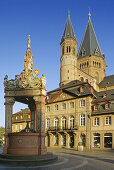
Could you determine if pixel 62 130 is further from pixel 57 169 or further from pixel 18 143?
pixel 57 169

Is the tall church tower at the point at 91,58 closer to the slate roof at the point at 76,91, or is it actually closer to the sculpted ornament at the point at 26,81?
the slate roof at the point at 76,91

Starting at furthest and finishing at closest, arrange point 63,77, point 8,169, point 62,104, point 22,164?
point 63,77, point 62,104, point 22,164, point 8,169

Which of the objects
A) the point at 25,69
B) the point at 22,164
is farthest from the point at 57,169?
the point at 25,69

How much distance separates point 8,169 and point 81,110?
1156 inches

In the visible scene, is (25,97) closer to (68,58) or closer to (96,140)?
(96,140)

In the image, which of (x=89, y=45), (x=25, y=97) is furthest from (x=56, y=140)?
(x=89, y=45)

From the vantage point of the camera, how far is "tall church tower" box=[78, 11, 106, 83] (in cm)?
8112

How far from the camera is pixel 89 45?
86.9m

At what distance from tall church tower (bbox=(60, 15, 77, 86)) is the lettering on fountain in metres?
52.5

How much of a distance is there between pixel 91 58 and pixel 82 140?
47569 mm

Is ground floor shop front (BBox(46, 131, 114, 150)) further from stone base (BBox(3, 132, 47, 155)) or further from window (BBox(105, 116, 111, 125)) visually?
stone base (BBox(3, 132, 47, 155))

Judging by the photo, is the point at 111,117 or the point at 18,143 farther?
the point at 111,117

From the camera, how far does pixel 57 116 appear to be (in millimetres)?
45625

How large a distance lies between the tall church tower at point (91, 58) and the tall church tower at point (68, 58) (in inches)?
362
